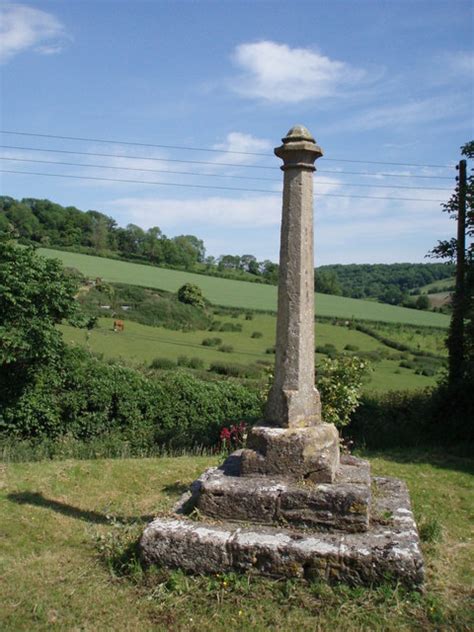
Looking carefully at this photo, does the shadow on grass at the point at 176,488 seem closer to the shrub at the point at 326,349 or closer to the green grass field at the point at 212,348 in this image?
the green grass field at the point at 212,348

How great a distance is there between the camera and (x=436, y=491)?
10266 mm

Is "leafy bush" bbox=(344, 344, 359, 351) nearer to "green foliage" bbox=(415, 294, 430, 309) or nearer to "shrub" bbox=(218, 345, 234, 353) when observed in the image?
"shrub" bbox=(218, 345, 234, 353)

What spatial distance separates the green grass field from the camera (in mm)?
23828

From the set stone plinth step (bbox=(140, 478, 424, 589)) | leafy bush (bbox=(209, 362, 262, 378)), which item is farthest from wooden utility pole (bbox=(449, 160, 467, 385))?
stone plinth step (bbox=(140, 478, 424, 589))

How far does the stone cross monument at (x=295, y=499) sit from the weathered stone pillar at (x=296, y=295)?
1cm

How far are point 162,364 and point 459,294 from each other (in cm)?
1133

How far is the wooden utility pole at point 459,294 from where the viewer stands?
1652 centimetres

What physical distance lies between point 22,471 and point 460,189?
13505 mm

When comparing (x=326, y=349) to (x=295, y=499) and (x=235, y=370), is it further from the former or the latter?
(x=295, y=499)

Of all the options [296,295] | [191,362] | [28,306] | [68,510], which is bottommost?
[68,510]

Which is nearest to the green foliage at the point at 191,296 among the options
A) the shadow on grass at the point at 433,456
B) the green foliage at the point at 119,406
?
the green foliage at the point at 119,406

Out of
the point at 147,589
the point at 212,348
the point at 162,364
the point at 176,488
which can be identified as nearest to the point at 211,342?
the point at 212,348

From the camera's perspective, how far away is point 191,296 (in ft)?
115

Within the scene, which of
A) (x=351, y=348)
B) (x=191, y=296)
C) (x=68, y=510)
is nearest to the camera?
(x=68, y=510)
